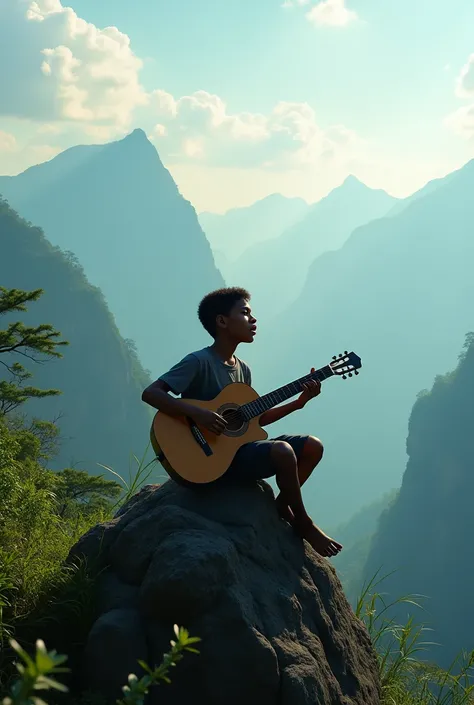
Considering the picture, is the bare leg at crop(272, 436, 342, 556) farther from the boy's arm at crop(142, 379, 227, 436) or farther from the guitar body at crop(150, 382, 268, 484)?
the boy's arm at crop(142, 379, 227, 436)

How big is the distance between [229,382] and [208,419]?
0.52m

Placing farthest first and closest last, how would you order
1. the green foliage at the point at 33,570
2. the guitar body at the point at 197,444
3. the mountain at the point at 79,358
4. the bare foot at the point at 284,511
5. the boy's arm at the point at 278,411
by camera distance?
1. the mountain at the point at 79,358
2. the boy's arm at the point at 278,411
3. the bare foot at the point at 284,511
4. the guitar body at the point at 197,444
5. the green foliage at the point at 33,570

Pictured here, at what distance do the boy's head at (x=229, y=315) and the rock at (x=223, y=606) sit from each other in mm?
1008

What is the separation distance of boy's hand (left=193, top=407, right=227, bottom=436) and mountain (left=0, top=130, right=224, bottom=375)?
182 metres

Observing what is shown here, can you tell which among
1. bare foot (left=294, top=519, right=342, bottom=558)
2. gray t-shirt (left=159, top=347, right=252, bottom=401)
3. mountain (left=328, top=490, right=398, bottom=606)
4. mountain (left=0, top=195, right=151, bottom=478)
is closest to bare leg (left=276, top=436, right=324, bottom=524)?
bare foot (left=294, top=519, right=342, bottom=558)

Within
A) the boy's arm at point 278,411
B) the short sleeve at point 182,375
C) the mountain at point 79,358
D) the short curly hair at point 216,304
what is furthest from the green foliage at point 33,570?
the mountain at point 79,358

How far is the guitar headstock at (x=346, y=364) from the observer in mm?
4340

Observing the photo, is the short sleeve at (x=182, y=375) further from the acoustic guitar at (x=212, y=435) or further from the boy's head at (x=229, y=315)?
the boy's head at (x=229, y=315)

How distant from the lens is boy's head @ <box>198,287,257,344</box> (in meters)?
4.36

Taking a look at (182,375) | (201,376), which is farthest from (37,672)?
(201,376)

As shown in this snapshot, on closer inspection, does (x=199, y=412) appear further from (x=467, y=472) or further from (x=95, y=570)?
A: (x=467, y=472)

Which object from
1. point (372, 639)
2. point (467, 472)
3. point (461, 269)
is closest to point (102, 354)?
point (467, 472)

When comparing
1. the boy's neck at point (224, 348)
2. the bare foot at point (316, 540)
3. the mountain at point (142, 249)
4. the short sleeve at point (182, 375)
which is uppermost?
the mountain at point (142, 249)

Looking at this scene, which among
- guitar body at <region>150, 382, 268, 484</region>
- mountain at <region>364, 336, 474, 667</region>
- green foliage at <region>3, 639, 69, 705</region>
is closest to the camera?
green foliage at <region>3, 639, 69, 705</region>
